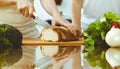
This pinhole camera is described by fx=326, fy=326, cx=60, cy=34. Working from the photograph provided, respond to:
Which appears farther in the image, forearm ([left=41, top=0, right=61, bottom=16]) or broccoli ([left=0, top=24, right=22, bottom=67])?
forearm ([left=41, top=0, right=61, bottom=16])

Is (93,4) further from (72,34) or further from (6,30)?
(6,30)

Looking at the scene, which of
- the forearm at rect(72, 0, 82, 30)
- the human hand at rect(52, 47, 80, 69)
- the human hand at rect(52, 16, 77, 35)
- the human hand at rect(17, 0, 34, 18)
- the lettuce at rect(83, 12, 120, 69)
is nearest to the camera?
the human hand at rect(52, 47, 80, 69)

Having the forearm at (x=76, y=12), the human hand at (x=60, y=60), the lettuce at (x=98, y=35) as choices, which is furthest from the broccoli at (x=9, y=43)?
the forearm at (x=76, y=12)

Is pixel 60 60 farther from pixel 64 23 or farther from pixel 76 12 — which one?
pixel 76 12

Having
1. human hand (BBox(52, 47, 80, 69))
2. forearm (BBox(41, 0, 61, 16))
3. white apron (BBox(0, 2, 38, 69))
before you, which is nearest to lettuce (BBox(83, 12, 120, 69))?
human hand (BBox(52, 47, 80, 69))

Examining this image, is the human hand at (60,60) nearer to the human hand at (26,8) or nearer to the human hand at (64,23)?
the human hand at (26,8)

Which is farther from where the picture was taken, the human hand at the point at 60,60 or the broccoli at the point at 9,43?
the broccoli at the point at 9,43

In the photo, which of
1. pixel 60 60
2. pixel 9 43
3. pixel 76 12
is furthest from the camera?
pixel 76 12

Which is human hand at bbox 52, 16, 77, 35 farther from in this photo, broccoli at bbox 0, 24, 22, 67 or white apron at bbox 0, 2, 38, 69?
broccoli at bbox 0, 24, 22, 67

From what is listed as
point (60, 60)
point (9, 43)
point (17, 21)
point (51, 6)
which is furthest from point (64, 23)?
point (60, 60)

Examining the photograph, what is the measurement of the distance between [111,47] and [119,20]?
110 millimetres

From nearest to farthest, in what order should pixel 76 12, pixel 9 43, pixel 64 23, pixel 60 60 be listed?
pixel 60 60, pixel 9 43, pixel 64 23, pixel 76 12

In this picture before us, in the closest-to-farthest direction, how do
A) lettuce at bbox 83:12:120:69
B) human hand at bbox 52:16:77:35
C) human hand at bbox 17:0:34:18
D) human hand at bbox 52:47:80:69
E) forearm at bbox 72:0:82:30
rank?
human hand at bbox 52:47:80:69
human hand at bbox 17:0:34:18
lettuce at bbox 83:12:120:69
human hand at bbox 52:16:77:35
forearm at bbox 72:0:82:30

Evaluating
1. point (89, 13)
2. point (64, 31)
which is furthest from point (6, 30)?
point (89, 13)
